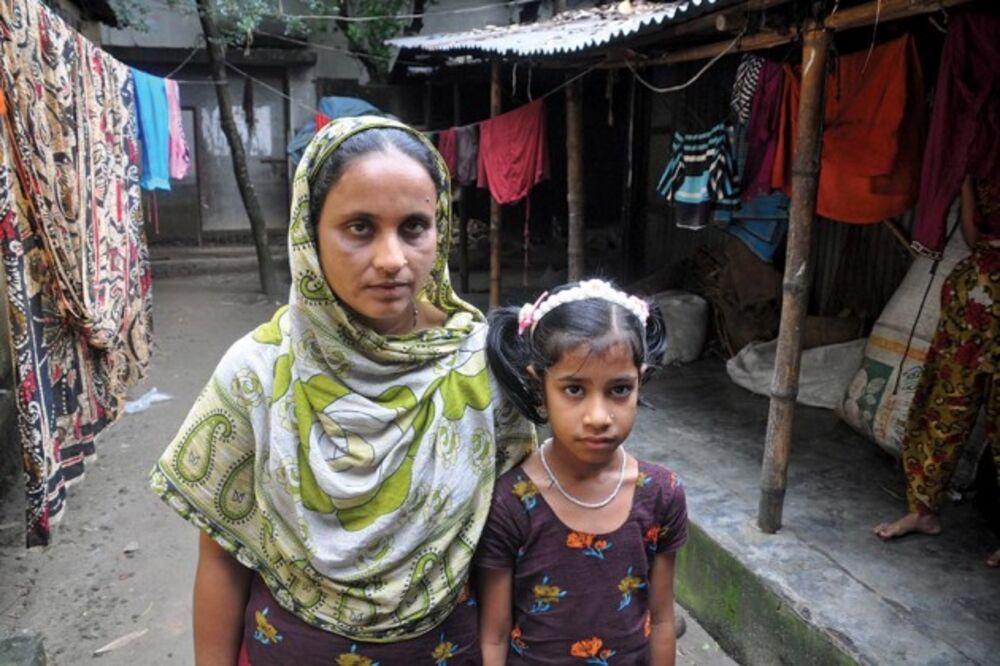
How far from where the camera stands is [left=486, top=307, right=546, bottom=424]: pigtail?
4.71 ft

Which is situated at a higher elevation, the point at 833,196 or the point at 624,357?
the point at 833,196

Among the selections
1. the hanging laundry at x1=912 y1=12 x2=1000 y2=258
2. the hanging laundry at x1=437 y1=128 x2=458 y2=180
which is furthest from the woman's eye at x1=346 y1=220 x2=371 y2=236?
the hanging laundry at x1=437 y1=128 x2=458 y2=180

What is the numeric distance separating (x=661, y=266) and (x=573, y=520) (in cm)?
692

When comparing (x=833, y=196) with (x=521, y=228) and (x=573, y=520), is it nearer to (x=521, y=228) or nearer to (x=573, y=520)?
(x=573, y=520)

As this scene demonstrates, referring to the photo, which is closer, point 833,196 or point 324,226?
A: point 324,226

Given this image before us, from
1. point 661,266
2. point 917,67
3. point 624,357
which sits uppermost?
point 917,67

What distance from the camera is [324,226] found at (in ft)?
4.18

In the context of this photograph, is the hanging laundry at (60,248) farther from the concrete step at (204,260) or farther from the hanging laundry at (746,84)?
the concrete step at (204,260)

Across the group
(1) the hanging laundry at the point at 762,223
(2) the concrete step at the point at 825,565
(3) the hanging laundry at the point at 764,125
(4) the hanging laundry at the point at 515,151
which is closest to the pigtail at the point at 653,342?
(2) the concrete step at the point at 825,565

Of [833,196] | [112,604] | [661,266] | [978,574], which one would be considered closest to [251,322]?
[661,266]

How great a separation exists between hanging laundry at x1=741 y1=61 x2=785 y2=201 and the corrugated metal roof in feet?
2.13

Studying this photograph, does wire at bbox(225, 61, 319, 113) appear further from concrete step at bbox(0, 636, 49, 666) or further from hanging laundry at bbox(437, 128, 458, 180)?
concrete step at bbox(0, 636, 49, 666)

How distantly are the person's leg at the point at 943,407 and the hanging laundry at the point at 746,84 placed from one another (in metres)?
1.56

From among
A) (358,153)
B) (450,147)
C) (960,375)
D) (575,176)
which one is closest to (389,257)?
(358,153)
